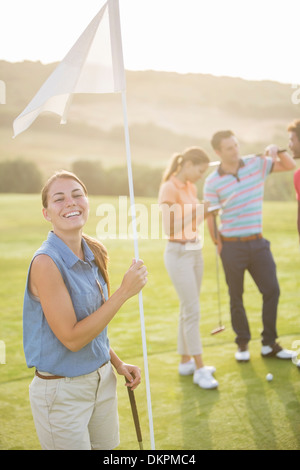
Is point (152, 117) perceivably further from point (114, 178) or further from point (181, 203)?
point (181, 203)

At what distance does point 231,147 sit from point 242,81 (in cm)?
1777

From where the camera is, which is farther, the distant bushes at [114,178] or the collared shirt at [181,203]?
the distant bushes at [114,178]

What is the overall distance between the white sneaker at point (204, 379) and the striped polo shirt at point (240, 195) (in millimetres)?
1079

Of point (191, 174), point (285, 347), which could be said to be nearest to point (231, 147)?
point (191, 174)

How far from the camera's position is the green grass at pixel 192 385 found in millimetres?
3016

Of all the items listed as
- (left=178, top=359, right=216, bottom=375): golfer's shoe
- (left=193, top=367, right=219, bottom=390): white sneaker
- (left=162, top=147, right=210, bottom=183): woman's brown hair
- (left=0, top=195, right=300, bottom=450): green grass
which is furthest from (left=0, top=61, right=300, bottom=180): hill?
(left=193, top=367, right=219, bottom=390): white sneaker

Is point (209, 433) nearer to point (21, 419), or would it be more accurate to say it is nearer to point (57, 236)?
point (21, 419)

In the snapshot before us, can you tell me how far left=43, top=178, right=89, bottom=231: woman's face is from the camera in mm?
1829

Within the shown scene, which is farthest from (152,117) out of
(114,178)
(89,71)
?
(89,71)

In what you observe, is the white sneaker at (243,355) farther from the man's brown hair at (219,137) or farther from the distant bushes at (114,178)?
the distant bushes at (114,178)

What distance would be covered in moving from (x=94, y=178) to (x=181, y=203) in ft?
49.9

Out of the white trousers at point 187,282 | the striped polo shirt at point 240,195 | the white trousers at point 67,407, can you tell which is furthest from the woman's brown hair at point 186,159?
the white trousers at point 67,407

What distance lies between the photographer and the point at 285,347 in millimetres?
4457

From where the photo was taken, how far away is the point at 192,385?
3.76 meters
